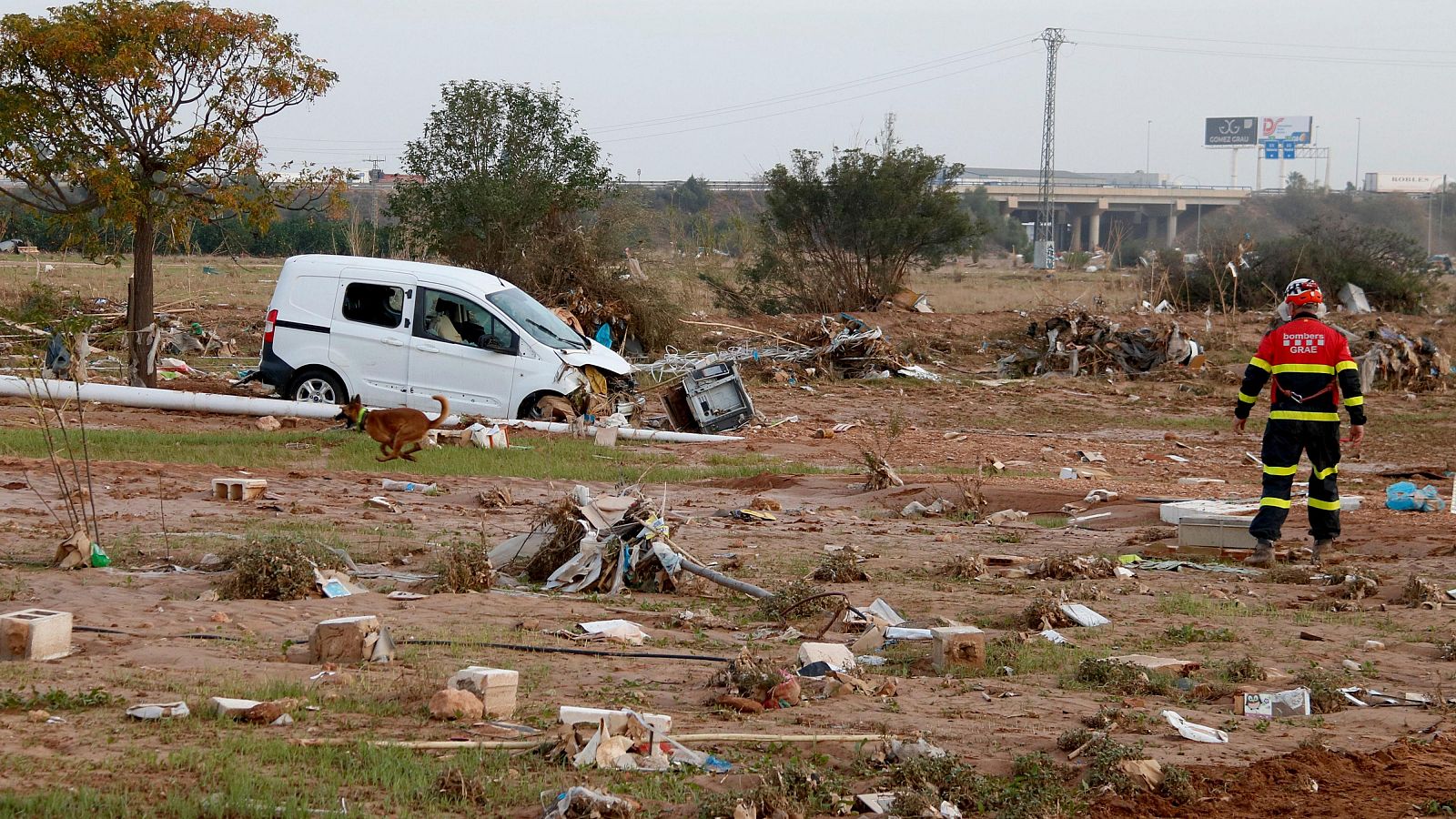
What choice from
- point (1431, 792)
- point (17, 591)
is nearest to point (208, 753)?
point (17, 591)

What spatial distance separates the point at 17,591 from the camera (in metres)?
7.20

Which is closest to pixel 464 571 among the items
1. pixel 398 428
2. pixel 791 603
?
pixel 791 603

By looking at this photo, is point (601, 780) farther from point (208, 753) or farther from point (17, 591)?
point (17, 591)

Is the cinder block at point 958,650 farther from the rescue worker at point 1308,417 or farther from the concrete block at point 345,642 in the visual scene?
the rescue worker at point 1308,417

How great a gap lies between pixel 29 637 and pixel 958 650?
14.2 ft

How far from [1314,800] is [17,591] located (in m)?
6.64

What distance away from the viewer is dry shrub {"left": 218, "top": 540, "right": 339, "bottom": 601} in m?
7.38

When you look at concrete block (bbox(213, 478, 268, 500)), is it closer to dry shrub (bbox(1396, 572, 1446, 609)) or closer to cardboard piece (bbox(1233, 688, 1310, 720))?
cardboard piece (bbox(1233, 688, 1310, 720))

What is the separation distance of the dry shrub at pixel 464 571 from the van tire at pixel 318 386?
855 cm

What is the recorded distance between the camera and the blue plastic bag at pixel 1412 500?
1170 cm

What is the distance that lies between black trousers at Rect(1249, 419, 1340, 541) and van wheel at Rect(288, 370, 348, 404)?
1106cm

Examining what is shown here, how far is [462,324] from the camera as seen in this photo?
16.0 meters

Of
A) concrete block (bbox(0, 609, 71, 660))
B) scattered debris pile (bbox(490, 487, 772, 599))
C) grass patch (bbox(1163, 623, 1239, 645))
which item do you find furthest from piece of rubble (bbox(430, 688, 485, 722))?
grass patch (bbox(1163, 623, 1239, 645))

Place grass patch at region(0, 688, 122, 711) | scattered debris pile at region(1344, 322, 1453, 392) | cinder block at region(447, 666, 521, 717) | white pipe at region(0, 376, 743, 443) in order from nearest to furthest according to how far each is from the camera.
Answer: grass patch at region(0, 688, 122, 711) < cinder block at region(447, 666, 521, 717) < white pipe at region(0, 376, 743, 443) < scattered debris pile at region(1344, 322, 1453, 392)
